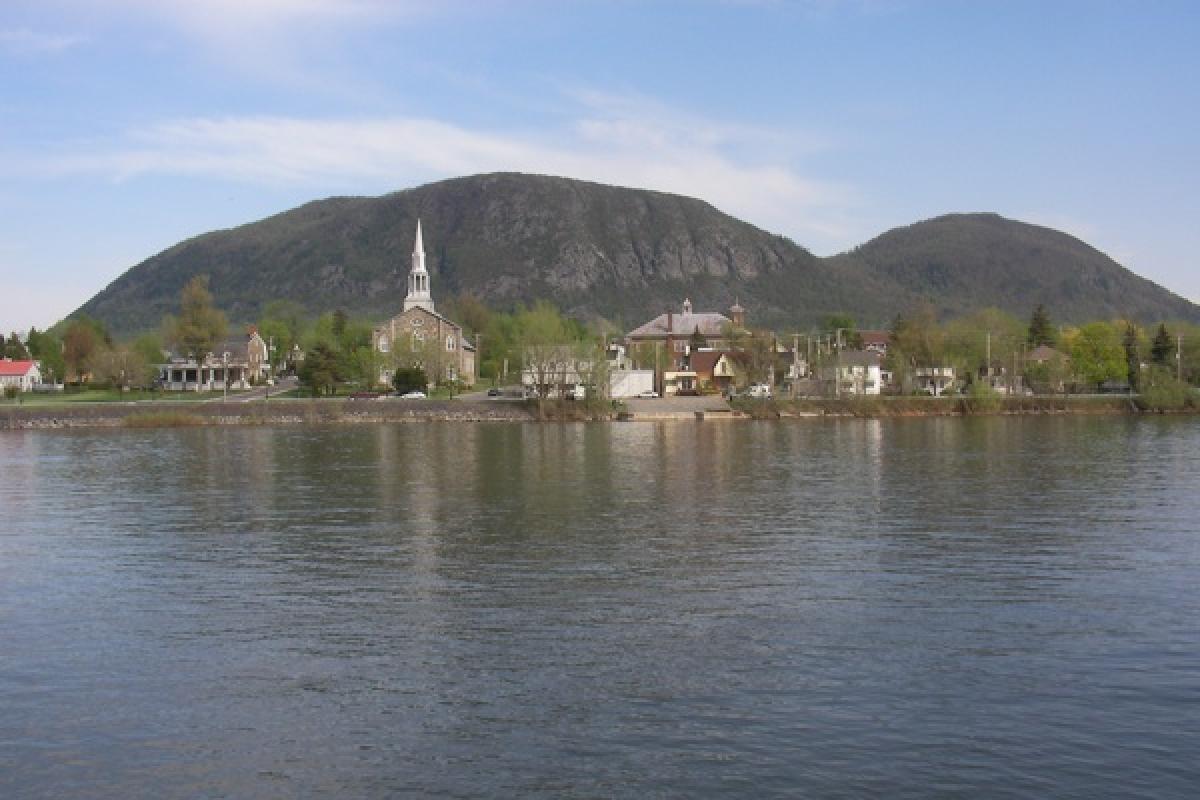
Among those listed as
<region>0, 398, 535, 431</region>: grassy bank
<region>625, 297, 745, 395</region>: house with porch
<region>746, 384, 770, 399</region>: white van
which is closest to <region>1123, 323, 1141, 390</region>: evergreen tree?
<region>746, 384, 770, 399</region>: white van

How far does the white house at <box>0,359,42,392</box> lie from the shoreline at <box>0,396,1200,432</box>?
40.7 metres

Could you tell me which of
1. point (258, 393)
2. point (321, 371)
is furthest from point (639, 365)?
point (258, 393)

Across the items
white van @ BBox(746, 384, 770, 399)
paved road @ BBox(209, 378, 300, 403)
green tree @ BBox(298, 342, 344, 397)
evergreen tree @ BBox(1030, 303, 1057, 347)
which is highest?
evergreen tree @ BBox(1030, 303, 1057, 347)

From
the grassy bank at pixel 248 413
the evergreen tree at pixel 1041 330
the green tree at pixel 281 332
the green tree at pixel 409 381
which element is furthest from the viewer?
the green tree at pixel 281 332

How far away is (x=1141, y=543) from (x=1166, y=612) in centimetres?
937

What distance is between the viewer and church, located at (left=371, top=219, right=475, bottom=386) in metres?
131

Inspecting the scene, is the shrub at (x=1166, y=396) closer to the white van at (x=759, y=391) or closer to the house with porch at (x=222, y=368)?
the white van at (x=759, y=391)

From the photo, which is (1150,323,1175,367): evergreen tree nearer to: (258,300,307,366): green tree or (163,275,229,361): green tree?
(258,300,307,366): green tree

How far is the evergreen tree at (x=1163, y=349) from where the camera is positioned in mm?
135625

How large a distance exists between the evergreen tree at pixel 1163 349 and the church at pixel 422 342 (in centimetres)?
8504

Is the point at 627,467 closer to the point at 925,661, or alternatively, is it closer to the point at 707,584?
the point at 707,584

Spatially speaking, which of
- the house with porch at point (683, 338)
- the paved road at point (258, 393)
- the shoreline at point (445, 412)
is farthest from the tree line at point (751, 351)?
the shoreline at point (445, 412)

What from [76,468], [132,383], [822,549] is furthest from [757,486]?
[132,383]

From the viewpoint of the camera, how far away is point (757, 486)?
1900 inches
